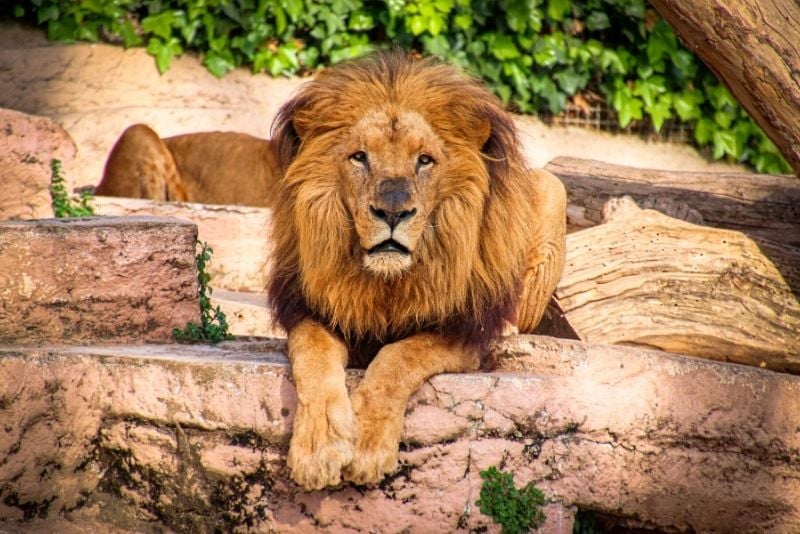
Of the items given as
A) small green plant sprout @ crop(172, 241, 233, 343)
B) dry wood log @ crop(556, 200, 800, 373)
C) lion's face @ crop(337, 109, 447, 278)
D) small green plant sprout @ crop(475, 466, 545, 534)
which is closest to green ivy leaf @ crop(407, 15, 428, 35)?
dry wood log @ crop(556, 200, 800, 373)

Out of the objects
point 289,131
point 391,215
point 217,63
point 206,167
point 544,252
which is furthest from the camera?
point 217,63

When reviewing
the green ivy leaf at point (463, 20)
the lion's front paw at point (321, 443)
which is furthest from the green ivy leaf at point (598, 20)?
the lion's front paw at point (321, 443)

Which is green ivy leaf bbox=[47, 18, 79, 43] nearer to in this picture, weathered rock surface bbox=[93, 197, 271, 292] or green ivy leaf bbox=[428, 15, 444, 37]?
weathered rock surface bbox=[93, 197, 271, 292]

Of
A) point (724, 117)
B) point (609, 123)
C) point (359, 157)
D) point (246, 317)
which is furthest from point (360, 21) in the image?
point (359, 157)

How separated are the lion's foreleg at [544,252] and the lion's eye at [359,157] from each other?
115cm

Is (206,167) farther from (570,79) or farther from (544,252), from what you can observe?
(544,252)

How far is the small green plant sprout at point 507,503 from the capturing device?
353cm

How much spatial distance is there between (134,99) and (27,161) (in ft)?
7.42

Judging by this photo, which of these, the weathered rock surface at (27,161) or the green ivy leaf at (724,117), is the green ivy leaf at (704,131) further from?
the weathered rock surface at (27,161)

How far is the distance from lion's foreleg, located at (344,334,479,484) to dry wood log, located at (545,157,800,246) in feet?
7.51

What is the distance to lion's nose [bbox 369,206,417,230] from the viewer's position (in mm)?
3328

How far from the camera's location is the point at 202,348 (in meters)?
4.06

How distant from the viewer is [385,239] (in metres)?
3.35

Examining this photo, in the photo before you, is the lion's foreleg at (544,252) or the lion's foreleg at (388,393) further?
the lion's foreleg at (544,252)
